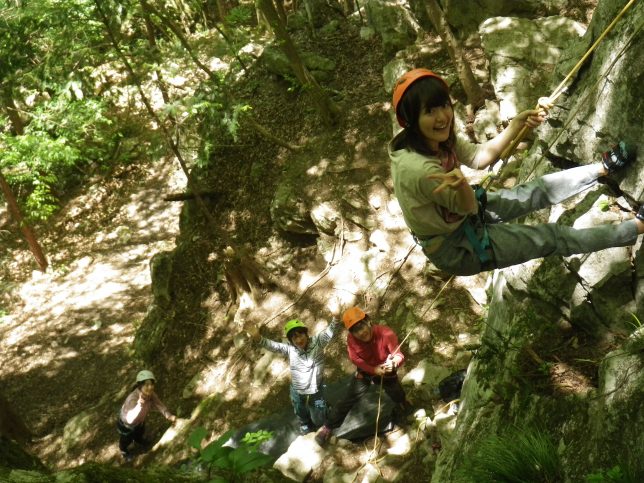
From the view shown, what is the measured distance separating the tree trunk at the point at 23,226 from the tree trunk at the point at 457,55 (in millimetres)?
11946

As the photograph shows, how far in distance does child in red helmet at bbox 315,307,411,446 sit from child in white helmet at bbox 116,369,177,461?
344 centimetres

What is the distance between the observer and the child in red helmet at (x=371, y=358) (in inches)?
209

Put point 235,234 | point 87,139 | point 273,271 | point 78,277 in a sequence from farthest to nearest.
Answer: point 87,139
point 78,277
point 235,234
point 273,271

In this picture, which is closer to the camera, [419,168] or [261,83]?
[419,168]

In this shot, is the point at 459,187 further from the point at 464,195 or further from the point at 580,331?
the point at 580,331

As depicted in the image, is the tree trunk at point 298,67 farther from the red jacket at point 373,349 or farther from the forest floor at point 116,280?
the red jacket at point 373,349

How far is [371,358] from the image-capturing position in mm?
5480

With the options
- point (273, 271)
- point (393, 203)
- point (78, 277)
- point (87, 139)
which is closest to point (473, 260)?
point (393, 203)

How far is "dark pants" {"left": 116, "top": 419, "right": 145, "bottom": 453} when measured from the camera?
8.32 m

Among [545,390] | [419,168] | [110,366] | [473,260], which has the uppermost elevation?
[419,168]

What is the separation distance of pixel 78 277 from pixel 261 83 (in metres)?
7.83

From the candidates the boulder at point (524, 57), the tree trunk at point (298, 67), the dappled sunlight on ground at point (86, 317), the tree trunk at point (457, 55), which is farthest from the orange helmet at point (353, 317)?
the dappled sunlight on ground at point (86, 317)

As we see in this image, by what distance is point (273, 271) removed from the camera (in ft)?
32.5

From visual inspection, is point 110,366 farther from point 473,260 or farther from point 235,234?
point 473,260
